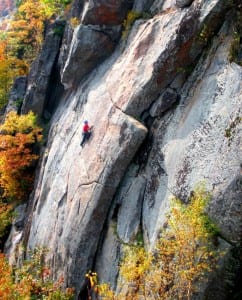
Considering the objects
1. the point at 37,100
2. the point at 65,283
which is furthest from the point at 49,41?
the point at 65,283

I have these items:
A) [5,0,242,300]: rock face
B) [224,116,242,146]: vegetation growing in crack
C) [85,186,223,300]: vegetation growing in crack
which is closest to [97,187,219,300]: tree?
[85,186,223,300]: vegetation growing in crack

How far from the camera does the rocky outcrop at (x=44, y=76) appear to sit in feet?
97.0

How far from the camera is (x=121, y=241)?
16.4m

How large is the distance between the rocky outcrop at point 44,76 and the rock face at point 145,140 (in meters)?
6.93

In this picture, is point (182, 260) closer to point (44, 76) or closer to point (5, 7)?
point (44, 76)

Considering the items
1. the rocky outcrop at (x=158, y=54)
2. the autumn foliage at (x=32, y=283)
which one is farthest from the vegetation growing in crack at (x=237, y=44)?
the autumn foliage at (x=32, y=283)

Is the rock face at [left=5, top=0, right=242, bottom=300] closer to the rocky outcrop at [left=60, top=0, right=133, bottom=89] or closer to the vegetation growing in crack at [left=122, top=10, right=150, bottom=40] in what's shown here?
the rocky outcrop at [left=60, top=0, right=133, bottom=89]

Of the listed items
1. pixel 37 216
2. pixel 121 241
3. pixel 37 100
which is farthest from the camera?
pixel 37 100

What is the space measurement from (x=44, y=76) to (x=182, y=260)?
2167cm

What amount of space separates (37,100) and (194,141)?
1831 cm

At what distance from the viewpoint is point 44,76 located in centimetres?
2956

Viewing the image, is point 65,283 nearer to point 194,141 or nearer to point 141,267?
point 141,267

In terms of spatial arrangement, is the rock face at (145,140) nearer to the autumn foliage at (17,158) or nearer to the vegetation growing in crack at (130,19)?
the vegetation growing in crack at (130,19)

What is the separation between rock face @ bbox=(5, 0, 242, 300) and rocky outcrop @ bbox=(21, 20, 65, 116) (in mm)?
6926
